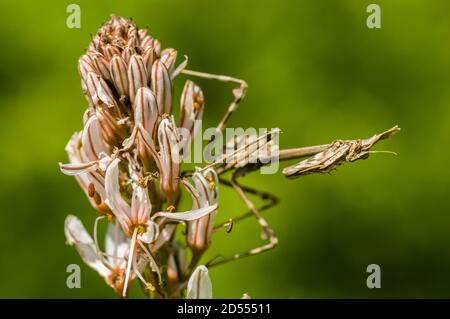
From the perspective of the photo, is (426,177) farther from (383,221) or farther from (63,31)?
(63,31)

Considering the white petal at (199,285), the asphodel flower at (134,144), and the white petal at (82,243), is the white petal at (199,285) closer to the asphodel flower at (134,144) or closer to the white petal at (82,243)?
the asphodel flower at (134,144)

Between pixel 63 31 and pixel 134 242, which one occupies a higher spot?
pixel 63 31

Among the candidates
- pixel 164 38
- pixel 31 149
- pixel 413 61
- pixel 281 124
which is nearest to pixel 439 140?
pixel 413 61

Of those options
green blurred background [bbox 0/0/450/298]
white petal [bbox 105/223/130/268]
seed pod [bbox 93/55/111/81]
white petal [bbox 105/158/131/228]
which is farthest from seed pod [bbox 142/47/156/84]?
green blurred background [bbox 0/0/450/298]

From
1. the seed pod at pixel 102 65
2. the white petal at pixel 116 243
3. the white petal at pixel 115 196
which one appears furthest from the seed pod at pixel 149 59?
the white petal at pixel 116 243

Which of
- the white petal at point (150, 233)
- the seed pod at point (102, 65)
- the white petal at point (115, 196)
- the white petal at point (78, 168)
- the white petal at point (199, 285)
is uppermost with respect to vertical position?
the seed pod at point (102, 65)

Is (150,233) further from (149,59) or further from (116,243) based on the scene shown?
(149,59)

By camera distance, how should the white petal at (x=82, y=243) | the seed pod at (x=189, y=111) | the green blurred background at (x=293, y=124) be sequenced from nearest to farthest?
the seed pod at (x=189, y=111), the white petal at (x=82, y=243), the green blurred background at (x=293, y=124)

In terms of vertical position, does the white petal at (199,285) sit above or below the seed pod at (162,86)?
below
